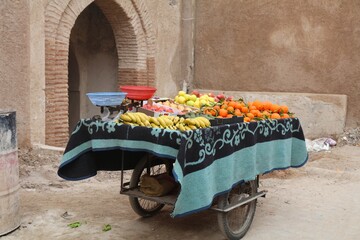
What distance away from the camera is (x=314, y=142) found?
9.87 meters

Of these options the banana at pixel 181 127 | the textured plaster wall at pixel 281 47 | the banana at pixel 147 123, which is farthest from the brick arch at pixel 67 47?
the banana at pixel 181 127

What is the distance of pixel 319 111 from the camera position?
33.2ft

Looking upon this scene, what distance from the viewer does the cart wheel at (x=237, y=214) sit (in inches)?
167

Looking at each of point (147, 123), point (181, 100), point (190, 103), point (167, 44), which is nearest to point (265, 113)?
point (190, 103)

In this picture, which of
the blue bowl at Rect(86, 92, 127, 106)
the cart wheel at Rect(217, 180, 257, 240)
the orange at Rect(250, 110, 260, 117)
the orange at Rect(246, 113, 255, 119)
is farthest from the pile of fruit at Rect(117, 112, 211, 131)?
the orange at Rect(250, 110, 260, 117)

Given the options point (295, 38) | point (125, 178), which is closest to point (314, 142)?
point (295, 38)

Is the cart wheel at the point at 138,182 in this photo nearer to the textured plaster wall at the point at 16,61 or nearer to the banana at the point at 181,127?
the banana at the point at 181,127

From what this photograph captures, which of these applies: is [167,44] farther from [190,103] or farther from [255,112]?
[255,112]

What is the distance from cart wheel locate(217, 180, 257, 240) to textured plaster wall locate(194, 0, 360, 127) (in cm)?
579

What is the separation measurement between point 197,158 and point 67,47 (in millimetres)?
4943

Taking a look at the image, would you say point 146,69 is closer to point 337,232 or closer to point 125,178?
point 125,178

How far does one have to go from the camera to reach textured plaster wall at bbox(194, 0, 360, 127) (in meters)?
10.2

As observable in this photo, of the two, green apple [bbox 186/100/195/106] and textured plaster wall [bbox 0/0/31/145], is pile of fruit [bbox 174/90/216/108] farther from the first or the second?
textured plaster wall [bbox 0/0/31/145]

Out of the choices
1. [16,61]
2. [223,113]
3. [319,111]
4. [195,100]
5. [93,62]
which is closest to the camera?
[223,113]
